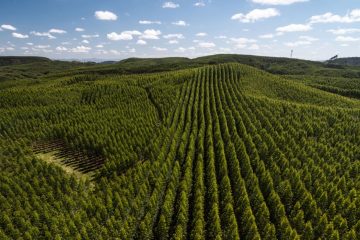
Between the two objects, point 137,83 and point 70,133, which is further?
point 137,83

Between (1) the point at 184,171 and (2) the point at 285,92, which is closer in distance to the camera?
(1) the point at 184,171

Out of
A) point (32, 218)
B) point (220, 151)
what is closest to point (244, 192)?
point (220, 151)

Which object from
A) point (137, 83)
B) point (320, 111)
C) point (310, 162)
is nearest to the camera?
point (310, 162)

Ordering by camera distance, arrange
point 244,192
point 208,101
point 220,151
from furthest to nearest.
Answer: point 208,101 → point 220,151 → point 244,192

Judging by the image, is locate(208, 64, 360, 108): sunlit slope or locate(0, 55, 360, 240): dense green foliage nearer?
locate(0, 55, 360, 240): dense green foliage

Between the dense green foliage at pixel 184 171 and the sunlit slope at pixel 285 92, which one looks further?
the sunlit slope at pixel 285 92

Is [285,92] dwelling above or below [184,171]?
above

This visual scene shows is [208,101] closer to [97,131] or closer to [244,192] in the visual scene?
[97,131]
